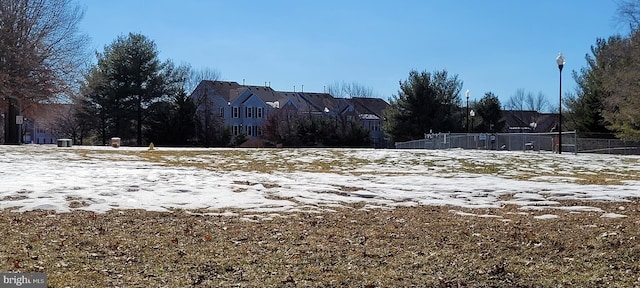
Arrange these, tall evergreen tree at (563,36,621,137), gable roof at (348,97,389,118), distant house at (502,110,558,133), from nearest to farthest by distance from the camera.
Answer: tall evergreen tree at (563,36,621,137) → gable roof at (348,97,389,118) → distant house at (502,110,558,133)

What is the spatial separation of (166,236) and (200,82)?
62.9 m

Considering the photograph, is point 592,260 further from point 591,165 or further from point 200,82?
point 200,82

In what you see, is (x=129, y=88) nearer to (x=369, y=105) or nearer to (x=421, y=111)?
(x=421, y=111)

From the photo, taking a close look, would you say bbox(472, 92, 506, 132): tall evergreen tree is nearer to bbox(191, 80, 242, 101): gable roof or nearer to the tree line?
the tree line

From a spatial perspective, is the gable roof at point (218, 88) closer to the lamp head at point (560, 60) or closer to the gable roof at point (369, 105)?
the gable roof at point (369, 105)

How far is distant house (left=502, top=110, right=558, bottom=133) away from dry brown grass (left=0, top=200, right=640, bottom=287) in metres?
85.3

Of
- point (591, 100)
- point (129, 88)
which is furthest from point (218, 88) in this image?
point (591, 100)

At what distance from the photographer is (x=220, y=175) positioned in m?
13.8

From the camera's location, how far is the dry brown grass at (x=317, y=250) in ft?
17.1

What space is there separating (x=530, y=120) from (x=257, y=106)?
5552cm

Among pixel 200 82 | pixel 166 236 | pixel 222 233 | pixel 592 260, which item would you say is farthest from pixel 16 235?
pixel 200 82

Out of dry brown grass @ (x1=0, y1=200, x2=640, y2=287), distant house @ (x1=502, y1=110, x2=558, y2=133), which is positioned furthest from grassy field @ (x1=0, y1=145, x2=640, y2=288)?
distant house @ (x1=502, y1=110, x2=558, y2=133)

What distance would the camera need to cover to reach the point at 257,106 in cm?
7162

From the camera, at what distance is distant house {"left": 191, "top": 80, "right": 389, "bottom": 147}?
63.5m
